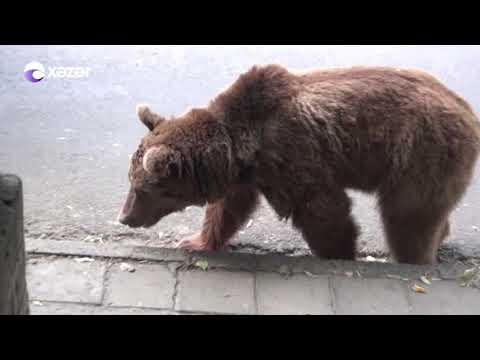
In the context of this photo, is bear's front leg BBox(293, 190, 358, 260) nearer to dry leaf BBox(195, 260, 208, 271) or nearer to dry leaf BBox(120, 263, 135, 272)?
dry leaf BBox(195, 260, 208, 271)

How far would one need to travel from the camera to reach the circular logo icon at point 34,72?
7.56 m

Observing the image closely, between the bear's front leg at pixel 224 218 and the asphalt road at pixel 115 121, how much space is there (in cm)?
26

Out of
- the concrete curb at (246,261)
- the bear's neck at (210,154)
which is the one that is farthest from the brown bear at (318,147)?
the concrete curb at (246,261)

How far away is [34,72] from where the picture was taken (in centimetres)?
768

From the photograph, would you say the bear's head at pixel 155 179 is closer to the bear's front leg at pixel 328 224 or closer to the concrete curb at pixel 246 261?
the concrete curb at pixel 246 261

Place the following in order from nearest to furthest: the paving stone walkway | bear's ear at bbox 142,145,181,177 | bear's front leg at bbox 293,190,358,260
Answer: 1. the paving stone walkway
2. bear's ear at bbox 142,145,181,177
3. bear's front leg at bbox 293,190,358,260

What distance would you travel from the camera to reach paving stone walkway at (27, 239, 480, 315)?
4016 mm

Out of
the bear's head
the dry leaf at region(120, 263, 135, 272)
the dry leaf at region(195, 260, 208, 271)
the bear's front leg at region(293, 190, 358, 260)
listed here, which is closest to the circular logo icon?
the bear's head

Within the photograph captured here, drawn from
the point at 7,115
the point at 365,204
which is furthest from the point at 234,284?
the point at 7,115

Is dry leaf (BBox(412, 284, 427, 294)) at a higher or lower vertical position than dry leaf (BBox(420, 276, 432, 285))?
lower

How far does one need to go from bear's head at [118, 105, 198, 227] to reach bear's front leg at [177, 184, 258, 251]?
37 cm

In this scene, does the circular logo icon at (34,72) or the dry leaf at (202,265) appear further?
the circular logo icon at (34,72)

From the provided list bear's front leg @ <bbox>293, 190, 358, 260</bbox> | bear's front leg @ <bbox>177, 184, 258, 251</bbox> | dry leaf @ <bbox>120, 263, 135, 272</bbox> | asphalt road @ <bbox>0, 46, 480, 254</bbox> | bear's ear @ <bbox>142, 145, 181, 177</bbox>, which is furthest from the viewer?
asphalt road @ <bbox>0, 46, 480, 254</bbox>

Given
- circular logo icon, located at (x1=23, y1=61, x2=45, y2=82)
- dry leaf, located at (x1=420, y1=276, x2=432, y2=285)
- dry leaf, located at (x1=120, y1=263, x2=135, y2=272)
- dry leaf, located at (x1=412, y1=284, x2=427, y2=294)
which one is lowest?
dry leaf, located at (x1=412, y1=284, x2=427, y2=294)
